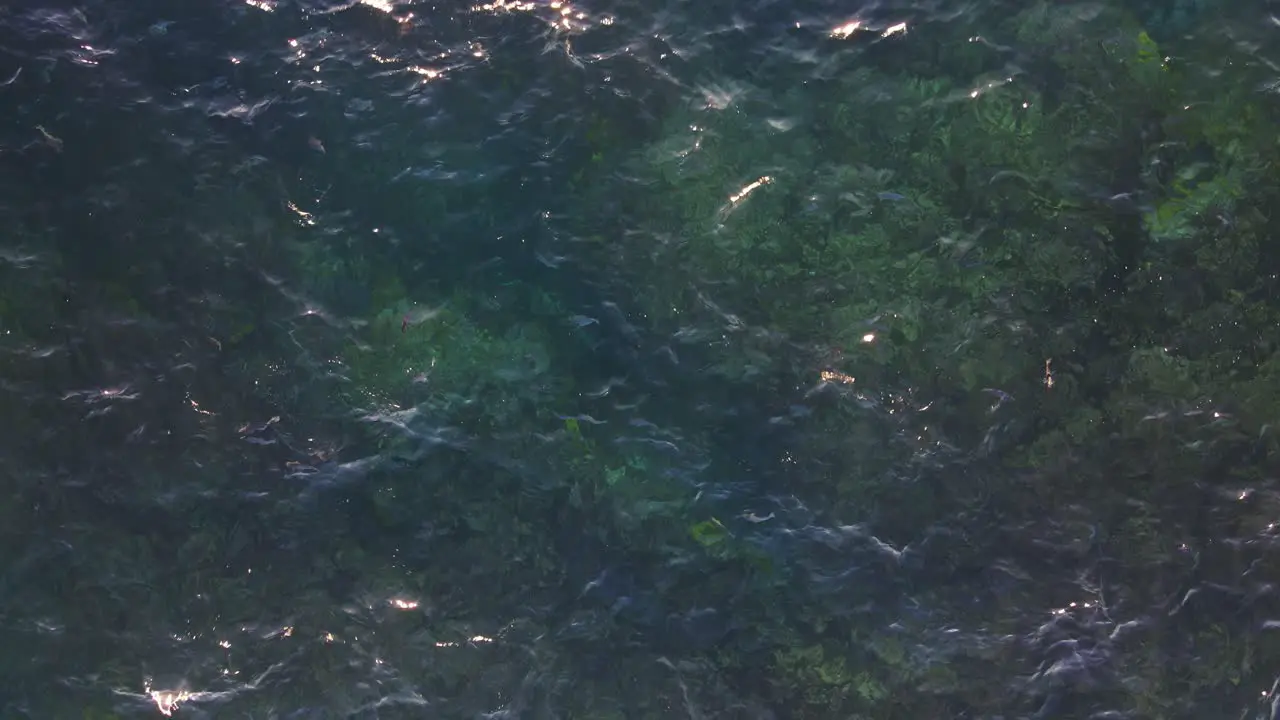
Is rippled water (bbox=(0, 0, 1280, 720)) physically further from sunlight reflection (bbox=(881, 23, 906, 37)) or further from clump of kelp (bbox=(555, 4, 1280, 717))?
sunlight reflection (bbox=(881, 23, 906, 37))

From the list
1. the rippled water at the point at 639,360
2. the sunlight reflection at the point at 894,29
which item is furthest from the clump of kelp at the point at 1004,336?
the sunlight reflection at the point at 894,29

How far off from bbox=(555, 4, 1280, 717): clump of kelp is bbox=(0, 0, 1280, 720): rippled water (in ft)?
0.23

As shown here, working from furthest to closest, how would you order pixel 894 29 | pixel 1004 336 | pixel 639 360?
pixel 894 29
pixel 639 360
pixel 1004 336

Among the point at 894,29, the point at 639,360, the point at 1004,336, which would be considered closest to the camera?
the point at 1004,336

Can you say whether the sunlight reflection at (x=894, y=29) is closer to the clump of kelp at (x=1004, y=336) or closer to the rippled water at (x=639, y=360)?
the clump of kelp at (x=1004, y=336)

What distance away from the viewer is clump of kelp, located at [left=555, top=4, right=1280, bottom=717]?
16531 mm

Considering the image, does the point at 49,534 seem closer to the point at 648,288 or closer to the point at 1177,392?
the point at 648,288

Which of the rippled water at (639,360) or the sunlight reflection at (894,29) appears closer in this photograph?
the rippled water at (639,360)

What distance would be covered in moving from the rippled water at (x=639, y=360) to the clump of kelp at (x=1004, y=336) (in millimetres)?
70

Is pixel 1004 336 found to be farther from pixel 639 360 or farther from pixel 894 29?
pixel 894 29

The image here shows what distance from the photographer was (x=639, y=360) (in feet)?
59.9

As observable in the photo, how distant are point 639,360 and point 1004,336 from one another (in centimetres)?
629

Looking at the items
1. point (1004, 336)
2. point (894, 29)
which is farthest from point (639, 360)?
point (894, 29)

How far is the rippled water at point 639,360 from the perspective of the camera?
16.7 metres
